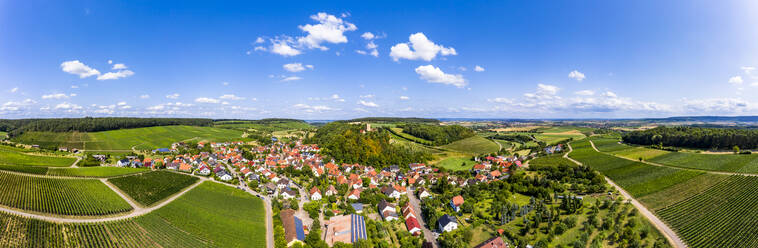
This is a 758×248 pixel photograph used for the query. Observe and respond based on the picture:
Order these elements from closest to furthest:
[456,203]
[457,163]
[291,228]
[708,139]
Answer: [291,228]
[456,203]
[708,139]
[457,163]

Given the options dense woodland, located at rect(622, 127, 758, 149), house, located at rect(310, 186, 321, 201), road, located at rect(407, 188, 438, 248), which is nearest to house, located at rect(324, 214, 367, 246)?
road, located at rect(407, 188, 438, 248)

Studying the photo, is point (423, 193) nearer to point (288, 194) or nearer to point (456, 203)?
point (456, 203)

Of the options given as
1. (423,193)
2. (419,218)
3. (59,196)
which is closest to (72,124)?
(59,196)

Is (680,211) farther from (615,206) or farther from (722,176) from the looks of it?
(722,176)

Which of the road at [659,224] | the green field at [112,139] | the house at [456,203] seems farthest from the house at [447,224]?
the green field at [112,139]

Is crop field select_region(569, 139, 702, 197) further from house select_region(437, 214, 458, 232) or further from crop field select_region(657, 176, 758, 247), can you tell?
house select_region(437, 214, 458, 232)

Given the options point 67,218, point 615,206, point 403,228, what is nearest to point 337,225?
point 403,228

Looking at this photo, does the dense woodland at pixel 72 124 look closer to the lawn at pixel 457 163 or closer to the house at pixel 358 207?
the house at pixel 358 207
